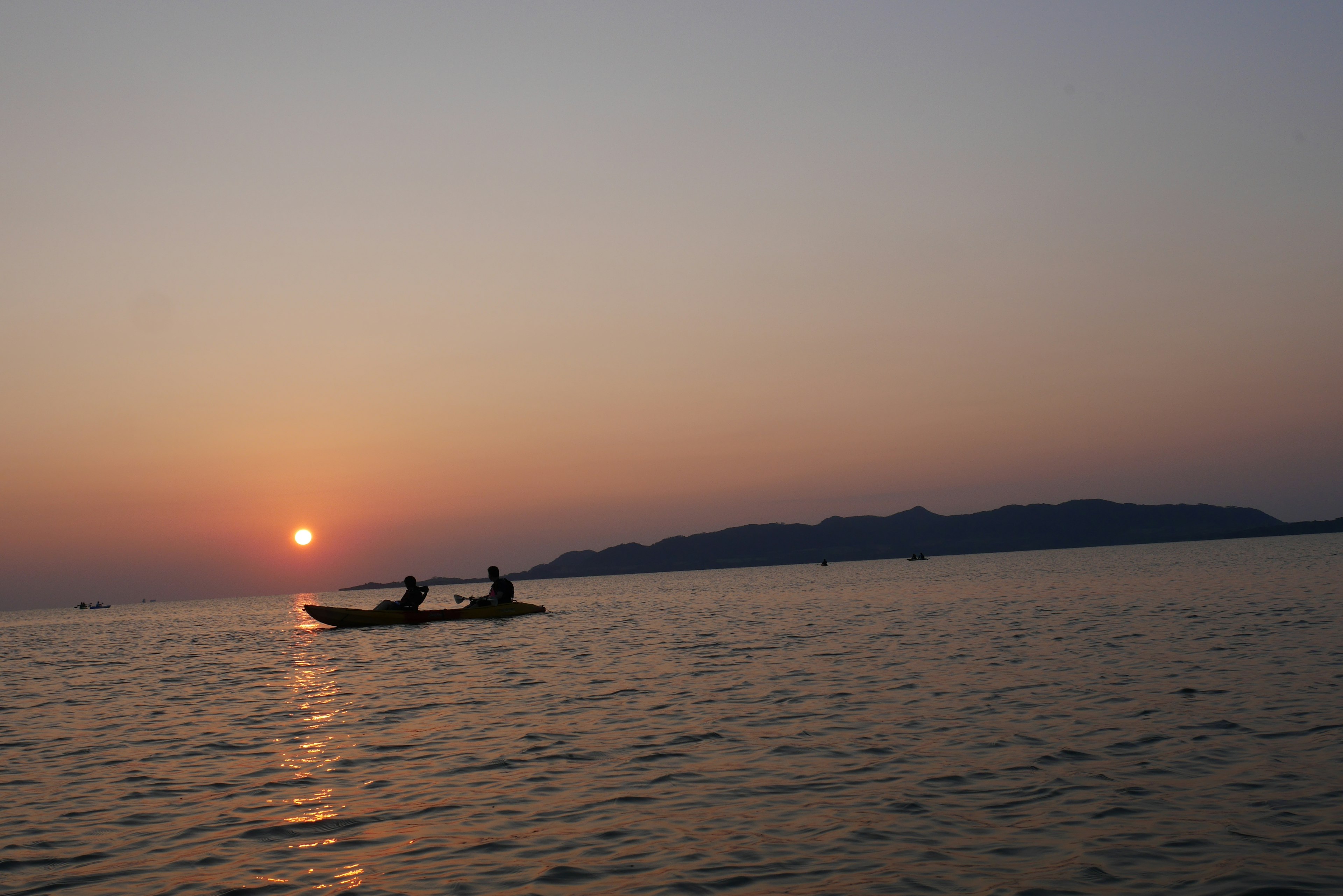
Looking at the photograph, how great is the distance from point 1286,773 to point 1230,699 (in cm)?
555

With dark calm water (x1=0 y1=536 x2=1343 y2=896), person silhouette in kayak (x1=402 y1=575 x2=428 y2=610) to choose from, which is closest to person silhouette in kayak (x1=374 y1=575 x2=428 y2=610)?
person silhouette in kayak (x1=402 y1=575 x2=428 y2=610)

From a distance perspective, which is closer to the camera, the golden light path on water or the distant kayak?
the golden light path on water

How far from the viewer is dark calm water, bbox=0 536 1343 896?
28.5 feet

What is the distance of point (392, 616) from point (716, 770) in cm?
3643

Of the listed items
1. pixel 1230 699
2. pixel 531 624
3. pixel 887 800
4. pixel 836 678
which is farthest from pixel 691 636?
pixel 887 800

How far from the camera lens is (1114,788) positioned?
35.5ft

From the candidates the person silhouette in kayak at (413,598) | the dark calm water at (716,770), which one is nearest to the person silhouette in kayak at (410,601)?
the person silhouette in kayak at (413,598)

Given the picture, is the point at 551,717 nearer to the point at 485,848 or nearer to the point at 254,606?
the point at 485,848

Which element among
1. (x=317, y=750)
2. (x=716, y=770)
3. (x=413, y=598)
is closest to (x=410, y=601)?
(x=413, y=598)

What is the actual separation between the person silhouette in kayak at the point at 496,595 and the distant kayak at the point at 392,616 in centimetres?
26

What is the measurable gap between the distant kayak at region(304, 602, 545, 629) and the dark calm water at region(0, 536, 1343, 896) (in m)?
14.9

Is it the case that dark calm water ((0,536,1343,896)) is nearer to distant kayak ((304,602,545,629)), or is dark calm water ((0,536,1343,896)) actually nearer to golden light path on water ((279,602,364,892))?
golden light path on water ((279,602,364,892))

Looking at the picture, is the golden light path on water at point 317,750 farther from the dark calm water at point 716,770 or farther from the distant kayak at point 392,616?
the distant kayak at point 392,616

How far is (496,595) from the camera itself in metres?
48.7
